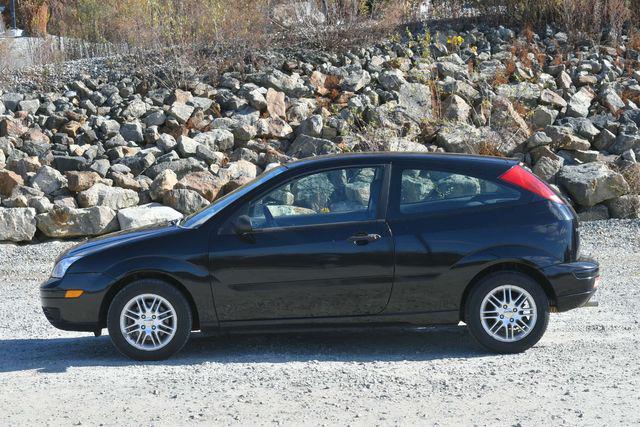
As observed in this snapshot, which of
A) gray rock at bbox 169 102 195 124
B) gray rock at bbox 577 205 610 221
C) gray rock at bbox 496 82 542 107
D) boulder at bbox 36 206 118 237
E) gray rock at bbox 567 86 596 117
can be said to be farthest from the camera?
gray rock at bbox 496 82 542 107

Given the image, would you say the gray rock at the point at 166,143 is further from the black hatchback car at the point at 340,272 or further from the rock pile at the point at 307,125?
the black hatchback car at the point at 340,272

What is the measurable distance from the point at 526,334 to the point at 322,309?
→ 156 cm

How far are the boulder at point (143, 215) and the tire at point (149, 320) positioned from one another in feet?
21.7

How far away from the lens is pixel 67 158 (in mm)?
16516

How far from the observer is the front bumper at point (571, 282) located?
790cm

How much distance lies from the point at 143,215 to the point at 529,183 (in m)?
7.77

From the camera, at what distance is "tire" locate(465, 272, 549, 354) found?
789 cm

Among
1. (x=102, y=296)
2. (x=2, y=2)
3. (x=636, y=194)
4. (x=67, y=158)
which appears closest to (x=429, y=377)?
(x=102, y=296)

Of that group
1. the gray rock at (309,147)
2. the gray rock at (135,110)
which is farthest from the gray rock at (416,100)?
the gray rock at (135,110)

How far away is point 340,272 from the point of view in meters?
7.86

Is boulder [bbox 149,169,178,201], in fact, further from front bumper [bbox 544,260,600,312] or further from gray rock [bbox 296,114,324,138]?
front bumper [bbox 544,260,600,312]

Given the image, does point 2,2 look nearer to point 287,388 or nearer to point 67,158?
point 67,158

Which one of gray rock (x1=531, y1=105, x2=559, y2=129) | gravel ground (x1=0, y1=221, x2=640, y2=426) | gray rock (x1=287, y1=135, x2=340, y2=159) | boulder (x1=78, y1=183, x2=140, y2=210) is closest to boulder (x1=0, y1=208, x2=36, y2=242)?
boulder (x1=78, y1=183, x2=140, y2=210)

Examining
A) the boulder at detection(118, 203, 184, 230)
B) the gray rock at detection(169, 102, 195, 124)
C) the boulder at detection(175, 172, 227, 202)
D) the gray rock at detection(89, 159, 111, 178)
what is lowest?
the boulder at detection(118, 203, 184, 230)
